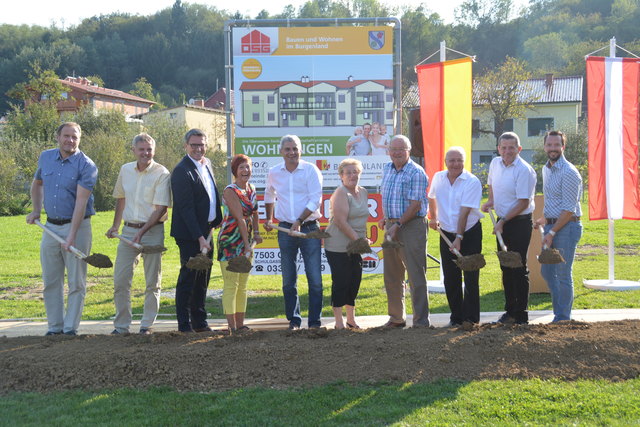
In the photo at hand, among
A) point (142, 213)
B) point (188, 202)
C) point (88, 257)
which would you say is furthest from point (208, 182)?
point (88, 257)

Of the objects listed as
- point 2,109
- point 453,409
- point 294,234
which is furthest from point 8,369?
point 2,109

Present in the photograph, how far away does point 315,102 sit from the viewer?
8.12 metres

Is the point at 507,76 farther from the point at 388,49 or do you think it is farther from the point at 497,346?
the point at 497,346

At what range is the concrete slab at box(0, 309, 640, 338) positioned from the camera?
6.57 meters

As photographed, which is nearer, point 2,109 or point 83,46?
point 2,109

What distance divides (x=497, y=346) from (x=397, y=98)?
387cm

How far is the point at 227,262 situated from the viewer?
6.14 m

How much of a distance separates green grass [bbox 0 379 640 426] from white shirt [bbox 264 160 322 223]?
1.91m

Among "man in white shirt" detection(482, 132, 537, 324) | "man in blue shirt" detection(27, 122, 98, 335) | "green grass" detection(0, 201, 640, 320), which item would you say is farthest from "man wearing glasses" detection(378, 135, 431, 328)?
"man in blue shirt" detection(27, 122, 98, 335)

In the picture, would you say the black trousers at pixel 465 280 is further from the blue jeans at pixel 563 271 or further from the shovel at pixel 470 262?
the blue jeans at pixel 563 271

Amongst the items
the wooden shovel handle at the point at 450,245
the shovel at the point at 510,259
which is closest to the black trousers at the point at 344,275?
the wooden shovel handle at the point at 450,245

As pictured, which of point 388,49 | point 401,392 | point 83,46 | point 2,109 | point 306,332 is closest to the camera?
point 401,392

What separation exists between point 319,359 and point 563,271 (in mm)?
2570

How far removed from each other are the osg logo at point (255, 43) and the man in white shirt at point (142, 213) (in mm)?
2419
